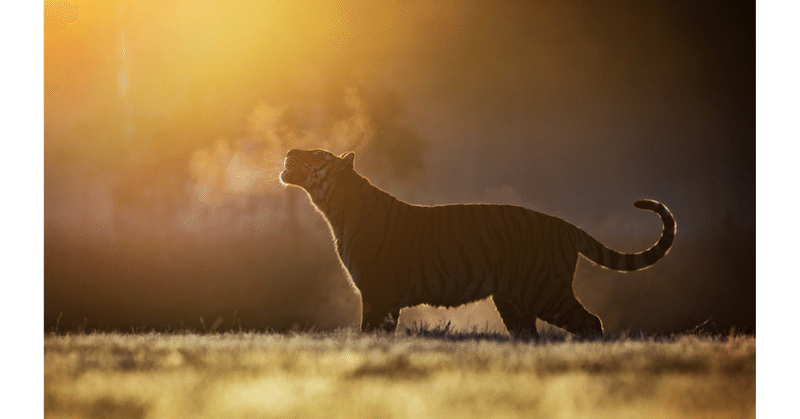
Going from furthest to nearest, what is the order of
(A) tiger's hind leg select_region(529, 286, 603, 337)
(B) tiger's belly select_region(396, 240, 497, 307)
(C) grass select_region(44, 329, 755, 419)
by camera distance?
(B) tiger's belly select_region(396, 240, 497, 307), (A) tiger's hind leg select_region(529, 286, 603, 337), (C) grass select_region(44, 329, 755, 419)

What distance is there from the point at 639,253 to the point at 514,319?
92cm

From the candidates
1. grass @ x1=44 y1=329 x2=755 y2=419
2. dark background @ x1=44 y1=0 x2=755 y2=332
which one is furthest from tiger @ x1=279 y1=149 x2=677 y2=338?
grass @ x1=44 y1=329 x2=755 y2=419

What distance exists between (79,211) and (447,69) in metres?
2.68

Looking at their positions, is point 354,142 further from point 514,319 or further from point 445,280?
point 514,319

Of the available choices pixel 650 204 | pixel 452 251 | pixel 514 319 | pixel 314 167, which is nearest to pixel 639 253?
pixel 650 204

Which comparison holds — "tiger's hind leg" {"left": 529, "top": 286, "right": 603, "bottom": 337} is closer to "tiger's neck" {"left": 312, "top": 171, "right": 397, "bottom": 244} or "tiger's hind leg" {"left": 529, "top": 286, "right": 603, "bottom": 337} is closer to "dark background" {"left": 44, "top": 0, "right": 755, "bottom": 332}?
"dark background" {"left": 44, "top": 0, "right": 755, "bottom": 332}

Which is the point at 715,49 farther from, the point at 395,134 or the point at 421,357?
the point at 421,357

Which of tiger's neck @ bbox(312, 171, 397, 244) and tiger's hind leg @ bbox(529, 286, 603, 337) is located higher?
tiger's neck @ bbox(312, 171, 397, 244)

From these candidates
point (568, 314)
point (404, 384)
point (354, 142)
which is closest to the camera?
point (404, 384)

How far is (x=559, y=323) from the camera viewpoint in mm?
3664

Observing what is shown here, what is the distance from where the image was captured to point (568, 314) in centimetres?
365

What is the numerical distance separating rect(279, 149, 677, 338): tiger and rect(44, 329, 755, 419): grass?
0.64 metres

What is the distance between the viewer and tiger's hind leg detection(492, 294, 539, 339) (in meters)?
3.82

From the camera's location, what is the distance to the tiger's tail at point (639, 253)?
3.80m
